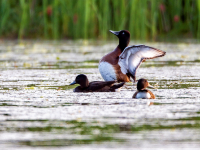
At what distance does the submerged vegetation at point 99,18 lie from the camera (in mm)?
16094

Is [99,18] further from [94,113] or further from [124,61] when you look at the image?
[94,113]

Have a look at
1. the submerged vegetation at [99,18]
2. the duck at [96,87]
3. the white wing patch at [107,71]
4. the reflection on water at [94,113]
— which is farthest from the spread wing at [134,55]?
the submerged vegetation at [99,18]

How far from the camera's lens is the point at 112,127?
14.4 feet

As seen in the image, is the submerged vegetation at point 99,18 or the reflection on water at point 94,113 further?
the submerged vegetation at point 99,18

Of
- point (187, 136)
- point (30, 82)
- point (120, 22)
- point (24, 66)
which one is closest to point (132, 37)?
point (120, 22)

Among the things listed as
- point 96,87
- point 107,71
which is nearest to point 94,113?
point 96,87

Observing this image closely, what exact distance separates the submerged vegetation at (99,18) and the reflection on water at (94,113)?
680 cm

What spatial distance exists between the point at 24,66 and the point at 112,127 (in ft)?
20.9

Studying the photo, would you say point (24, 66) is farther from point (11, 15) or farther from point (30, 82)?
point (11, 15)

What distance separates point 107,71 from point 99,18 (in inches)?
347

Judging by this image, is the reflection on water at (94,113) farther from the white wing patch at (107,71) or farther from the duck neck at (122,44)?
the duck neck at (122,44)

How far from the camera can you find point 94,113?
5094 mm

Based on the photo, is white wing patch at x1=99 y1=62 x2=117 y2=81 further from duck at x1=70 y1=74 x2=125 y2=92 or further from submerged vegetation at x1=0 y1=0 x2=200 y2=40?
submerged vegetation at x1=0 y1=0 x2=200 y2=40

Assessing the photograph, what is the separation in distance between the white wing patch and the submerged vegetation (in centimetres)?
840
